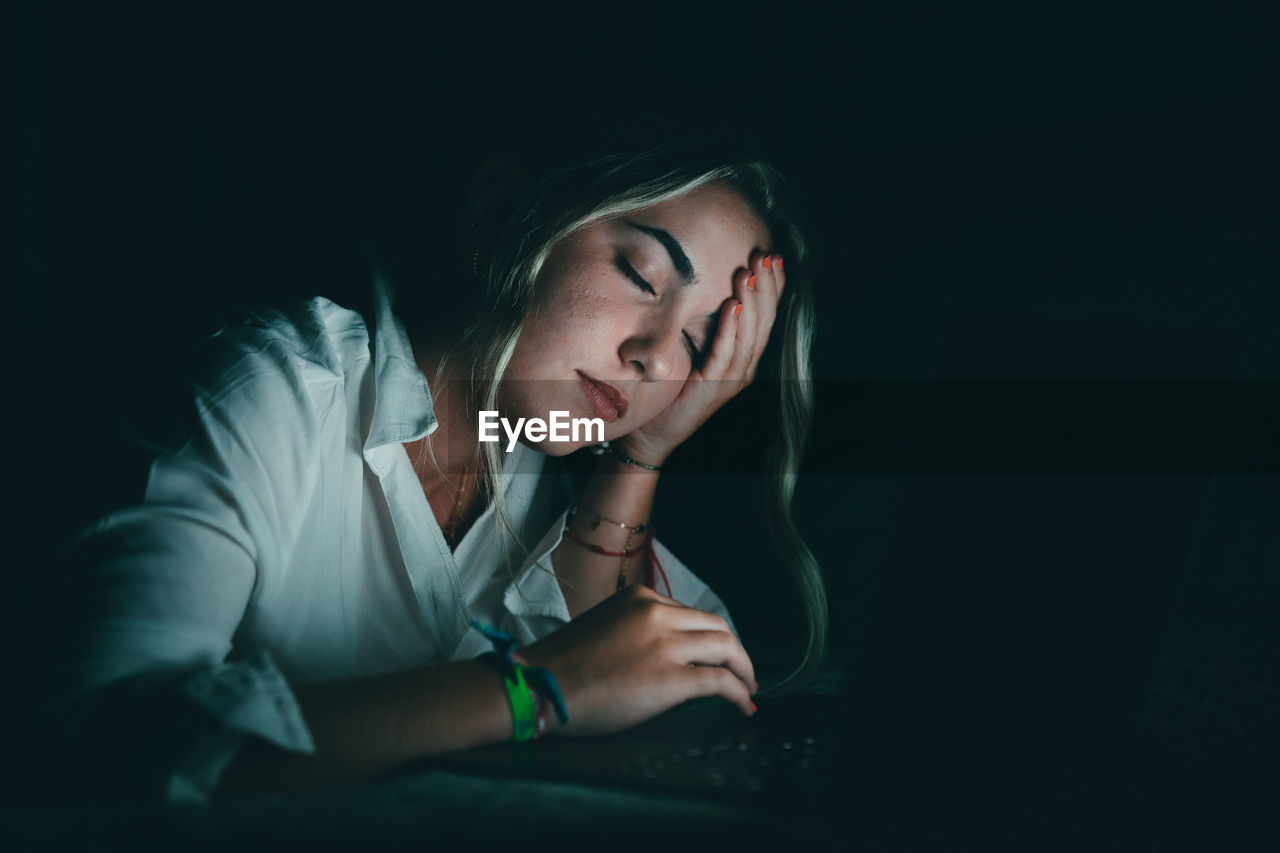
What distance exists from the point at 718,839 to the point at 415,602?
1.00 feet

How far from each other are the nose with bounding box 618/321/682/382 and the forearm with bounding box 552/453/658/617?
0.52ft

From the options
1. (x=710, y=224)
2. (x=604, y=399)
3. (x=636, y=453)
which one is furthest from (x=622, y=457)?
(x=710, y=224)

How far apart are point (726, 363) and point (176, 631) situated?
0.42 metres

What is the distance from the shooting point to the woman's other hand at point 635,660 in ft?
1.43

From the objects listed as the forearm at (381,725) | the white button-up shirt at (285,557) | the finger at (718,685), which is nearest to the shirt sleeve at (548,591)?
the white button-up shirt at (285,557)

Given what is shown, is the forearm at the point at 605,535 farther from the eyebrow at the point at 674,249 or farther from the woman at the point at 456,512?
the eyebrow at the point at 674,249

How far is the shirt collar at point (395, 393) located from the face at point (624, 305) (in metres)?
0.06

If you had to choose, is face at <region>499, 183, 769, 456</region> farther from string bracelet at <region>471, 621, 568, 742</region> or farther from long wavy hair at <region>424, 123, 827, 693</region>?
string bracelet at <region>471, 621, 568, 742</region>

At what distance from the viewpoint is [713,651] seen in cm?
48

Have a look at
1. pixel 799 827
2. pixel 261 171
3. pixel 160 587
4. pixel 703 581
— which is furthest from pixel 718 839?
pixel 261 171

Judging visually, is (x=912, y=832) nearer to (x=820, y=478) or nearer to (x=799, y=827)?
(x=799, y=827)

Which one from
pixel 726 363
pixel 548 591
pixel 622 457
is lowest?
pixel 548 591

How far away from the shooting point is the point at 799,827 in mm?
386

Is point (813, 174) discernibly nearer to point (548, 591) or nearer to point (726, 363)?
point (726, 363)
